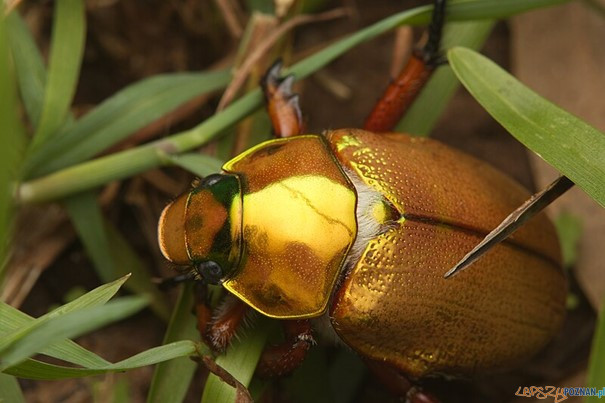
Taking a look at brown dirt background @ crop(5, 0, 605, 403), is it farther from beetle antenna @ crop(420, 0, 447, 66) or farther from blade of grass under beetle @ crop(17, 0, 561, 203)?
beetle antenna @ crop(420, 0, 447, 66)

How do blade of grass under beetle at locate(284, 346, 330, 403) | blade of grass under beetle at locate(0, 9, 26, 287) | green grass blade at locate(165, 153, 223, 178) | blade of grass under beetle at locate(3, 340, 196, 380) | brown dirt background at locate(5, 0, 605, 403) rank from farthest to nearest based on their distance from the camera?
brown dirt background at locate(5, 0, 605, 403), blade of grass under beetle at locate(284, 346, 330, 403), green grass blade at locate(165, 153, 223, 178), blade of grass under beetle at locate(3, 340, 196, 380), blade of grass under beetle at locate(0, 9, 26, 287)

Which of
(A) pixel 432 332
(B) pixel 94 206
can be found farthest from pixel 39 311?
(A) pixel 432 332

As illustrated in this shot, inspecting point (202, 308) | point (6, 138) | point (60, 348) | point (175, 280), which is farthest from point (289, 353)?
point (6, 138)

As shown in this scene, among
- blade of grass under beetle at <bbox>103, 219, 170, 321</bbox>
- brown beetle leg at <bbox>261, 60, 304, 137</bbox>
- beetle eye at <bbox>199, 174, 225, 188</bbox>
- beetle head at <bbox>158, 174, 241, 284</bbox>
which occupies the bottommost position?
blade of grass under beetle at <bbox>103, 219, 170, 321</bbox>

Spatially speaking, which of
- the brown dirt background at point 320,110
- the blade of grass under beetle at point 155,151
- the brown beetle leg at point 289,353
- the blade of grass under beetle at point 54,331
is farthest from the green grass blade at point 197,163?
the blade of grass under beetle at point 54,331

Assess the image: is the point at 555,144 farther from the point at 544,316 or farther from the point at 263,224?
the point at 263,224

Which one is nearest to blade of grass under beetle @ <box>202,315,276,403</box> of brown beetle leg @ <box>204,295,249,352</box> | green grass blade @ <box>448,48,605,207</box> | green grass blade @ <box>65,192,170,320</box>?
brown beetle leg @ <box>204,295,249,352</box>
